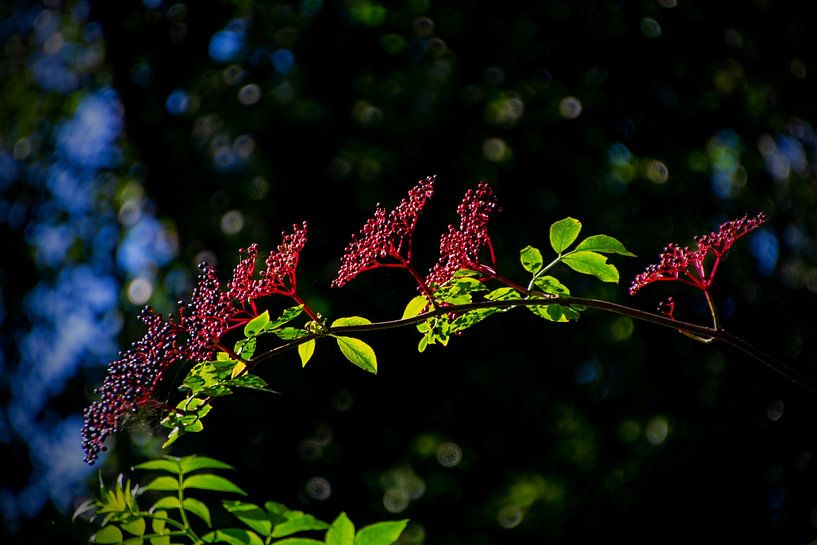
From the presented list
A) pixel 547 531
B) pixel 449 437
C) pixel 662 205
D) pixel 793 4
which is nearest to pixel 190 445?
pixel 449 437

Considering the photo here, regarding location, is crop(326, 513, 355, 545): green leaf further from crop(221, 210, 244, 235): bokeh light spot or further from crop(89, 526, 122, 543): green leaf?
crop(221, 210, 244, 235): bokeh light spot

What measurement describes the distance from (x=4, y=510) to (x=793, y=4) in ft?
12.1

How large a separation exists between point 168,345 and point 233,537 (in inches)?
8.8

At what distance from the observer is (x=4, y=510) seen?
3.15 m

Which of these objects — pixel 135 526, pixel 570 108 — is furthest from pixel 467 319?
pixel 570 108

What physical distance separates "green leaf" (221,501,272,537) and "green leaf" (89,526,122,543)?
0.10 m

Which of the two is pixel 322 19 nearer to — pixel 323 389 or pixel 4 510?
pixel 323 389

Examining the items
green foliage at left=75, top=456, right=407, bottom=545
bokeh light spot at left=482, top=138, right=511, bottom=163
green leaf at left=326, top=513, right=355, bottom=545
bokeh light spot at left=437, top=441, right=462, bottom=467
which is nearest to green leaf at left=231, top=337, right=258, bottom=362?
green foliage at left=75, top=456, right=407, bottom=545

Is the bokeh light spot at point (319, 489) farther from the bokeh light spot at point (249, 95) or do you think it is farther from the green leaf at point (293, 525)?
the green leaf at point (293, 525)

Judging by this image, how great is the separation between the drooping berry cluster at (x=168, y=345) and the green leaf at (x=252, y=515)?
16 cm

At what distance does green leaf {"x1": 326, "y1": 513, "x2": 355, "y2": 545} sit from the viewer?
0.68 m

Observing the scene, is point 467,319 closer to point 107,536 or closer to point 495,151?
point 107,536

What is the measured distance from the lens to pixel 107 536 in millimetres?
718

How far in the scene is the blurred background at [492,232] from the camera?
8.89 ft
